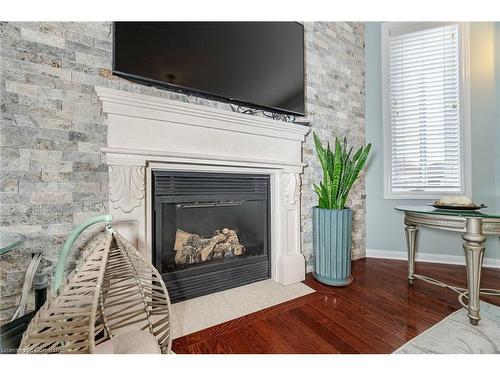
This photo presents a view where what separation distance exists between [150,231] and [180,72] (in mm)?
1077

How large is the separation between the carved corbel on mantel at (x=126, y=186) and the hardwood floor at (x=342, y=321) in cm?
81

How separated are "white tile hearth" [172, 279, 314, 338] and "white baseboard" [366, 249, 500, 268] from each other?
1.21 m

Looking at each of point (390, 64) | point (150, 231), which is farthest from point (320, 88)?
point (150, 231)

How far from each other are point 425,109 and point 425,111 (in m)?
0.02

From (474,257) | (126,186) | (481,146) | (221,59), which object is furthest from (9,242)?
(481,146)

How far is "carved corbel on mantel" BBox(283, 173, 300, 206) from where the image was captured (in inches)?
77.1

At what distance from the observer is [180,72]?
1.52 metres

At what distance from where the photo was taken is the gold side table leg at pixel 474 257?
50.9 inches

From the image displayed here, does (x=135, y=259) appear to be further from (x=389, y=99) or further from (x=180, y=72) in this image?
(x=389, y=99)

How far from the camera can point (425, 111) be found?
2408 millimetres

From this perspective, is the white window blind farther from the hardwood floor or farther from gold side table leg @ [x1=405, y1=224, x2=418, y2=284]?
the hardwood floor

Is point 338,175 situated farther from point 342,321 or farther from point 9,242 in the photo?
point 9,242

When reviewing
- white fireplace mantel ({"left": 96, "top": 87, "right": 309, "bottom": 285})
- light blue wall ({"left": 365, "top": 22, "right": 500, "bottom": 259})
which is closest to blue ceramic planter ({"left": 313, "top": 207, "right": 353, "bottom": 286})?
white fireplace mantel ({"left": 96, "top": 87, "right": 309, "bottom": 285})
